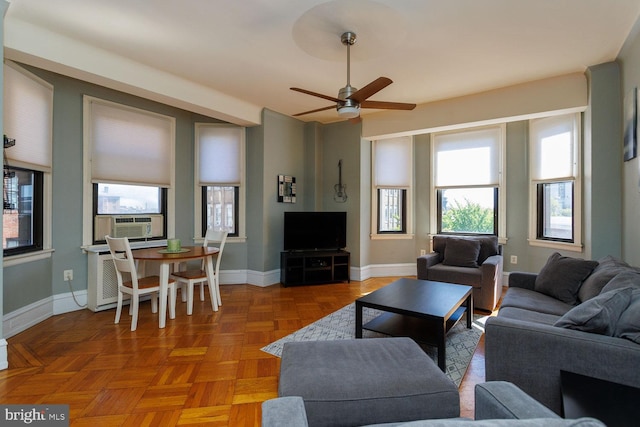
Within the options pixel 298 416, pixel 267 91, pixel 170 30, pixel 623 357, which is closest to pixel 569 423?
pixel 298 416

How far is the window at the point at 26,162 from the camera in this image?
2768 mm

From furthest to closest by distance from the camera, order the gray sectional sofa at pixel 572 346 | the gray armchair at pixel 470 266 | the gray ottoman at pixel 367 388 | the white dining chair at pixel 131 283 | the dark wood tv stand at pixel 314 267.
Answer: the dark wood tv stand at pixel 314 267 < the gray armchair at pixel 470 266 < the white dining chair at pixel 131 283 < the gray sectional sofa at pixel 572 346 < the gray ottoman at pixel 367 388

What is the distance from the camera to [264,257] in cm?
459

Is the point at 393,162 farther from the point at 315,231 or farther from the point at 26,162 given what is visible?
the point at 26,162

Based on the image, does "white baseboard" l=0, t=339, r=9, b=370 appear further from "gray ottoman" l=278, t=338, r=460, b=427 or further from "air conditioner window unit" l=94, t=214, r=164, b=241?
"gray ottoman" l=278, t=338, r=460, b=427

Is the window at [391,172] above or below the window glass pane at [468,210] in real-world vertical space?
above

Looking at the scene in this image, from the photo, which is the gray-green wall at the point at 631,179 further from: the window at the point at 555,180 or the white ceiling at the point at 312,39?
the window at the point at 555,180

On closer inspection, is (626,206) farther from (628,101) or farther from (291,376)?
(291,376)

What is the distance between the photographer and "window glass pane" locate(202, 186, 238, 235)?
4.68 meters

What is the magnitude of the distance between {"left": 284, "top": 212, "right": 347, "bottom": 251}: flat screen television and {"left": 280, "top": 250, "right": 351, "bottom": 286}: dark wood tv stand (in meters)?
0.11

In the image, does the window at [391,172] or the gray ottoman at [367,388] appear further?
the window at [391,172]

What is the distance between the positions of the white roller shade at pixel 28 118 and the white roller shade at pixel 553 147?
5727 millimetres

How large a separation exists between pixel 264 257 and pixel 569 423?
4.24m

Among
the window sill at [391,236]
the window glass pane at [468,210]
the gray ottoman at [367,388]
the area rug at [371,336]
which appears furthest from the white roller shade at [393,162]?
the gray ottoman at [367,388]
